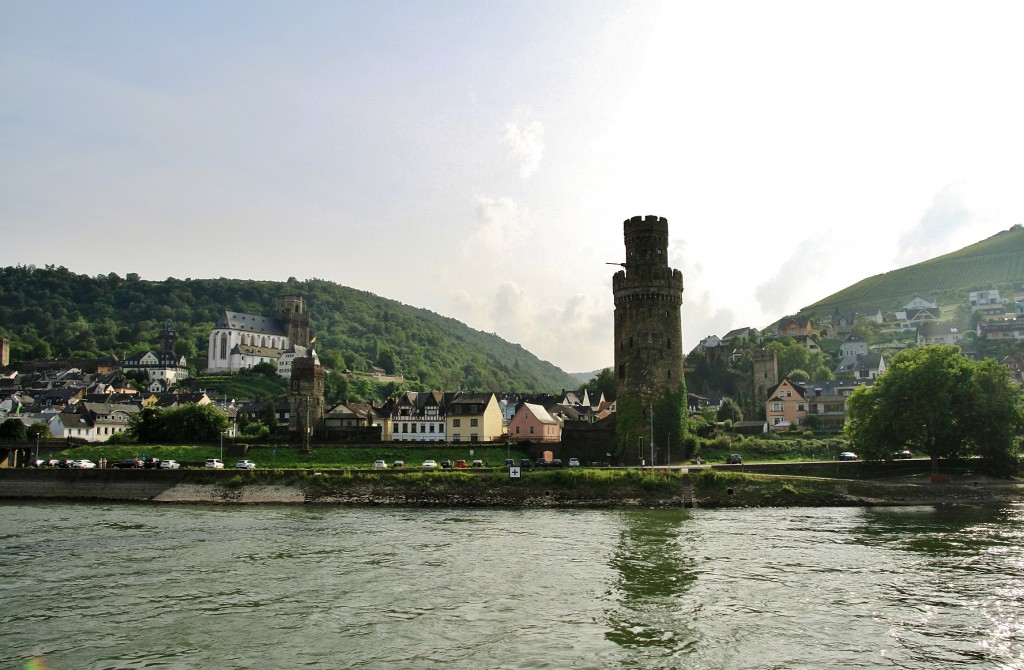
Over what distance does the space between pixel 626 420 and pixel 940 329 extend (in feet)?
399

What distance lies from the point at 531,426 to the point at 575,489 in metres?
29.8

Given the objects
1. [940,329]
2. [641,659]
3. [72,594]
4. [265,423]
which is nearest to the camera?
[641,659]

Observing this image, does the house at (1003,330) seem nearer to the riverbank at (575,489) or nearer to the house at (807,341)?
the house at (807,341)

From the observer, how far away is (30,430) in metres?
83.5

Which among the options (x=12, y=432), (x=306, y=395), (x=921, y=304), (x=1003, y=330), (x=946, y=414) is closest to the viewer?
(x=946, y=414)

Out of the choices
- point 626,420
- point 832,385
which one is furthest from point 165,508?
point 832,385

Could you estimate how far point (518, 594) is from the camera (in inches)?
978

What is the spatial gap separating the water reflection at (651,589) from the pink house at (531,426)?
4115 cm

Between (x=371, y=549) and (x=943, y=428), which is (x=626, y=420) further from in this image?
(x=371, y=549)

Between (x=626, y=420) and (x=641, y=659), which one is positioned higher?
(x=626, y=420)

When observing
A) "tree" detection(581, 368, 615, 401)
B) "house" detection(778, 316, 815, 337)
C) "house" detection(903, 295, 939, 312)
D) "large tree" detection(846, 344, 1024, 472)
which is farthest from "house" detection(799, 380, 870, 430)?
"house" detection(903, 295, 939, 312)

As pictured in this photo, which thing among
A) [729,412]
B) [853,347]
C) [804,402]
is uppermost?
[853,347]

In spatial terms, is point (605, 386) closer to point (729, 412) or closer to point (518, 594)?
point (729, 412)

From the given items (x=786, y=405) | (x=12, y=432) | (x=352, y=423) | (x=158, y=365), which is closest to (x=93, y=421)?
(x=12, y=432)
